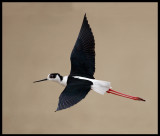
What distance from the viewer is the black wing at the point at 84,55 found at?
6.33ft

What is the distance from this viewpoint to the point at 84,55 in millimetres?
1968

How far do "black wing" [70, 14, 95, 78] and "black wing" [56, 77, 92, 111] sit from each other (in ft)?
0.38

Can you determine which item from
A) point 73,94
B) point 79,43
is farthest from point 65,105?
point 79,43

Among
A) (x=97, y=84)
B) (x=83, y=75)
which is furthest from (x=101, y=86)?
(x=83, y=75)

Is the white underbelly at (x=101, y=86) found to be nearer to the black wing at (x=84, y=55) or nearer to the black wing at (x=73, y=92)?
the black wing at (x=73, y=92)

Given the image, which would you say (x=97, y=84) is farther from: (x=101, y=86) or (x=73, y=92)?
(x=73, y=92)

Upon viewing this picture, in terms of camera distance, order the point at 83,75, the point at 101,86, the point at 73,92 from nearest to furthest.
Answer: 1. the point at 73,92
2. the point at 101,86
3. the point at 83,75

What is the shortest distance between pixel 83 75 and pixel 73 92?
0.26m

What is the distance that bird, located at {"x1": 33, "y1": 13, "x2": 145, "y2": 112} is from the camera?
5.59 ft

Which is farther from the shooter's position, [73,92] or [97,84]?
[97,84]

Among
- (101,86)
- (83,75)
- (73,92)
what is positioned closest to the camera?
(73,92)

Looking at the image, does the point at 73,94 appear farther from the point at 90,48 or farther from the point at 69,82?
the point at 90,48

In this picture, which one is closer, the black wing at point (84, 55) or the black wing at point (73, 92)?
the black wing at point (73, 92)

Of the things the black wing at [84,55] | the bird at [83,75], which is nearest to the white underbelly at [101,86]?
the bird at [83,75]
